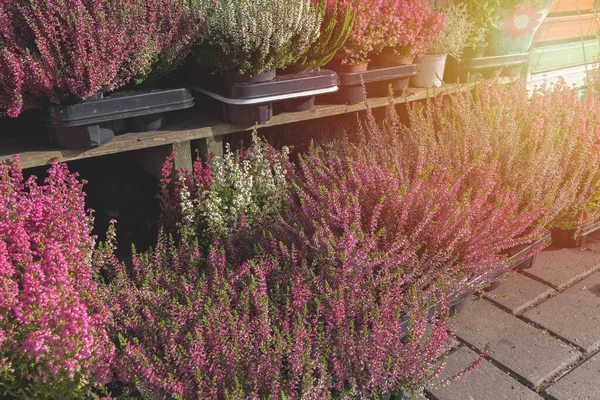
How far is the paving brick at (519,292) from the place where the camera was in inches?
122

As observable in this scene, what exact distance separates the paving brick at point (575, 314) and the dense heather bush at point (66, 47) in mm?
2547

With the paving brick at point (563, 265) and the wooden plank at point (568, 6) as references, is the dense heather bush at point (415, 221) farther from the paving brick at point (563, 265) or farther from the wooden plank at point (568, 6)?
the wooden plank at point (568, 6)

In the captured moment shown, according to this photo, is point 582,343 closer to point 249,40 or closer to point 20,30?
point 249,40

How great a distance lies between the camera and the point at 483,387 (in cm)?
246

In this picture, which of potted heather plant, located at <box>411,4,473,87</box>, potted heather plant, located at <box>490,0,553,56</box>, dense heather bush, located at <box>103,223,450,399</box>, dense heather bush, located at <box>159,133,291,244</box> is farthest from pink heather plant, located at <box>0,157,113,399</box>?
potted heather plant, located at <box>490,0,553,56</box>

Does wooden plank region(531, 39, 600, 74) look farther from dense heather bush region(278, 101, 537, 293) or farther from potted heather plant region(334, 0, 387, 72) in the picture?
dense heather bush region(278, 101, 537, 293)

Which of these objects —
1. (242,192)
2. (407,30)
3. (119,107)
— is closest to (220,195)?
(242,192)

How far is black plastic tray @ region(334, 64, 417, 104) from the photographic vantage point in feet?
10.8

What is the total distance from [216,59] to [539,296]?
234 cm

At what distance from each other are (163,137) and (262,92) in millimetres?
557

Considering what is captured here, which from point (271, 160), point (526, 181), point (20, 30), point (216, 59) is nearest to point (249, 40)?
point (216, 59)

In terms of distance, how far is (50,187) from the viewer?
2.24 m

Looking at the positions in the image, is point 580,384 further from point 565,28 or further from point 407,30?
point 565,28

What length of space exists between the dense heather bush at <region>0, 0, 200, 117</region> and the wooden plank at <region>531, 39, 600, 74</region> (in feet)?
13.8
